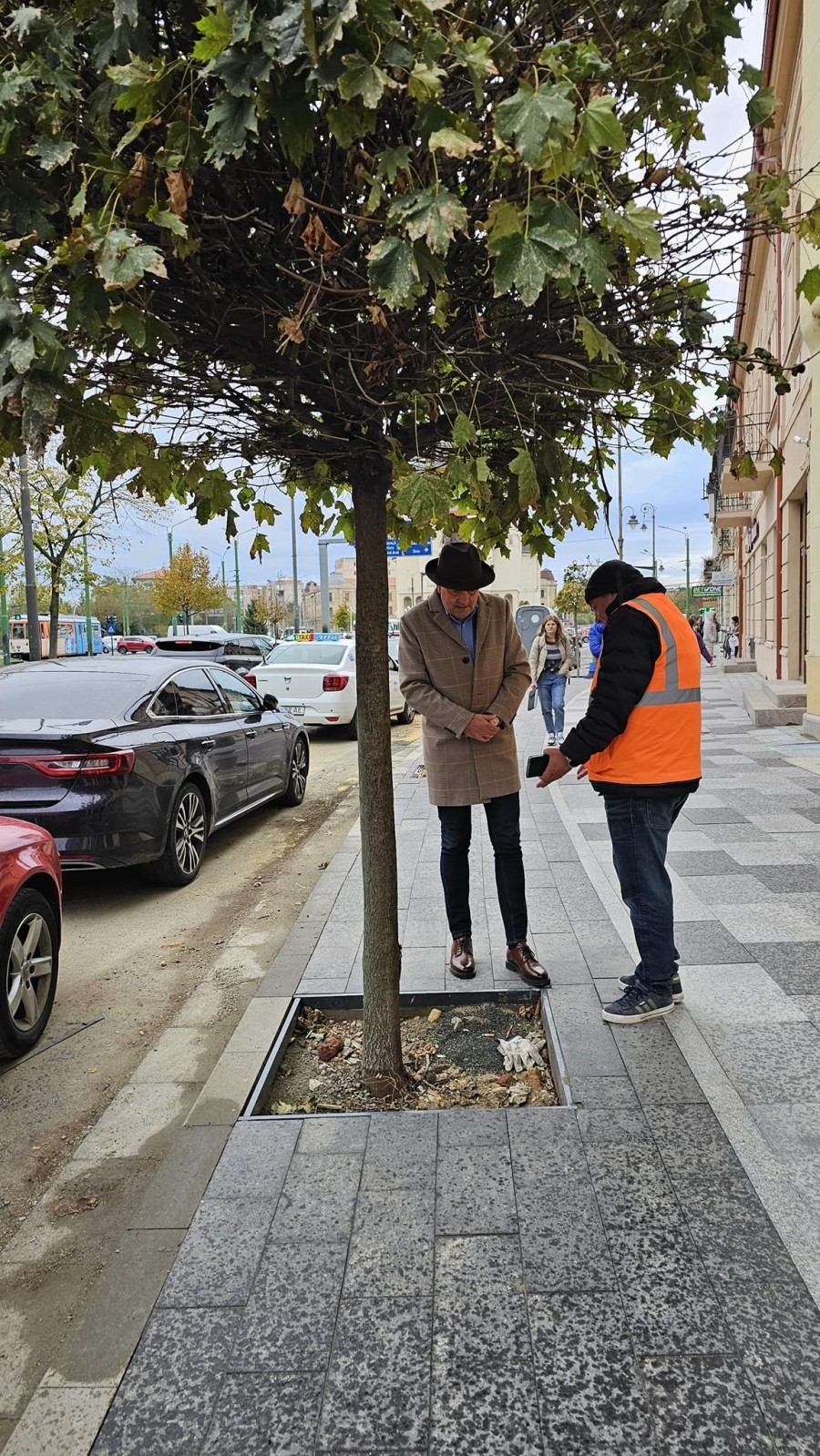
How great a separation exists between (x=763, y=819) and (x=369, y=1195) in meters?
5.76

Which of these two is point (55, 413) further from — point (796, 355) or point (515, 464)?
point (796, 355)

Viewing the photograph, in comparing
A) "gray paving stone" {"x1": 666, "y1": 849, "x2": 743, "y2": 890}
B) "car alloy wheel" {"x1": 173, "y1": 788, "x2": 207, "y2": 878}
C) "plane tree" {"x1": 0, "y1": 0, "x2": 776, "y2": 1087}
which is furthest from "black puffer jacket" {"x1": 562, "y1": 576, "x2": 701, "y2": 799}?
"car alloy wheel" {"x1": 173, "y1": 788, "x2": 207, "y2": 878}

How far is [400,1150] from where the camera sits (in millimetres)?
2809

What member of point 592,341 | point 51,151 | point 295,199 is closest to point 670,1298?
point 592,341

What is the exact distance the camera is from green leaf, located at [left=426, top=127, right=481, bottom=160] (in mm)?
1727

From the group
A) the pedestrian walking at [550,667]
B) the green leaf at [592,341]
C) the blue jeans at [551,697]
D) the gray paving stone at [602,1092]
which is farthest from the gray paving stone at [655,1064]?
the blue jeans at [551,697]

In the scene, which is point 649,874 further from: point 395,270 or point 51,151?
point 51,151

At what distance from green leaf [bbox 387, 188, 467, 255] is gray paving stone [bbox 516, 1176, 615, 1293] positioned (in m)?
2.25

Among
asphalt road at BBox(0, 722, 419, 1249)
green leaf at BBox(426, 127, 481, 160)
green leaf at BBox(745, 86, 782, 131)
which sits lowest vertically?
asphalt road at BBox(0, 722, 419, 1249)

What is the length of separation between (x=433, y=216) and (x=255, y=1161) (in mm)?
2486

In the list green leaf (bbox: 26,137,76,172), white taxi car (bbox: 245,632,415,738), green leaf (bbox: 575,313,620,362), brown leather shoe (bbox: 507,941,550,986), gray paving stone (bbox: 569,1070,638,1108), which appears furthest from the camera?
white taxi car (bbox: 245,632,415,738)

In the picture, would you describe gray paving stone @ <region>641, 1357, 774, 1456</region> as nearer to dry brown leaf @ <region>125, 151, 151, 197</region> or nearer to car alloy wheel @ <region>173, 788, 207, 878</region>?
dry brown leaf @ <region>125, 151, 151, 197</region>

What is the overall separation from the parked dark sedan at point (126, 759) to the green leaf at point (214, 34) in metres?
4.40

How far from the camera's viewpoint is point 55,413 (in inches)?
86.7
